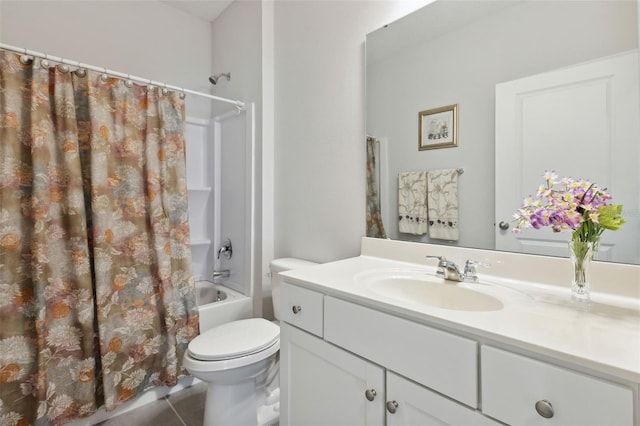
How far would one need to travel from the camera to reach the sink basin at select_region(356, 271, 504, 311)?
101cm

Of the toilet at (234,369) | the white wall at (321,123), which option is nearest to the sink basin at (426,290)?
the white wall at (321,123)

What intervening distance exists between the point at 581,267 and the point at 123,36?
3.00 metres

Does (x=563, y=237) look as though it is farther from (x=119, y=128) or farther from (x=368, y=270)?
(x=119, y=128)

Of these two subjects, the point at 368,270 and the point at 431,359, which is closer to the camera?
the point at 431,359

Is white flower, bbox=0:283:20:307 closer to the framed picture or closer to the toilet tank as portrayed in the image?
the toilet tank

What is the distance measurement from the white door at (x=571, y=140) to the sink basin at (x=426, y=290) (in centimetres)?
25

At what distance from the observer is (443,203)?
1294 mm

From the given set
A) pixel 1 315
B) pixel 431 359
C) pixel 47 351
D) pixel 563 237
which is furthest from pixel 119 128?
pixel 563 237

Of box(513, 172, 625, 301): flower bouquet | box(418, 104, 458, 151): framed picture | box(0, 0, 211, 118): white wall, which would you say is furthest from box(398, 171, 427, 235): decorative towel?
box(0, 0, 211, 118): white wall

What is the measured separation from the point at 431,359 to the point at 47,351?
5.49 ft

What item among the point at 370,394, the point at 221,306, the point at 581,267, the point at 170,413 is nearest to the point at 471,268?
the point at 581,267

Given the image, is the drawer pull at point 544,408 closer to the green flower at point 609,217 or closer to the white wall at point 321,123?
the green flower at point 609,217

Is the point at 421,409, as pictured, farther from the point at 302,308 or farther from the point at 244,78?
the point at 244,78

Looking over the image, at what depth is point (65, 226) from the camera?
4.88 ft
